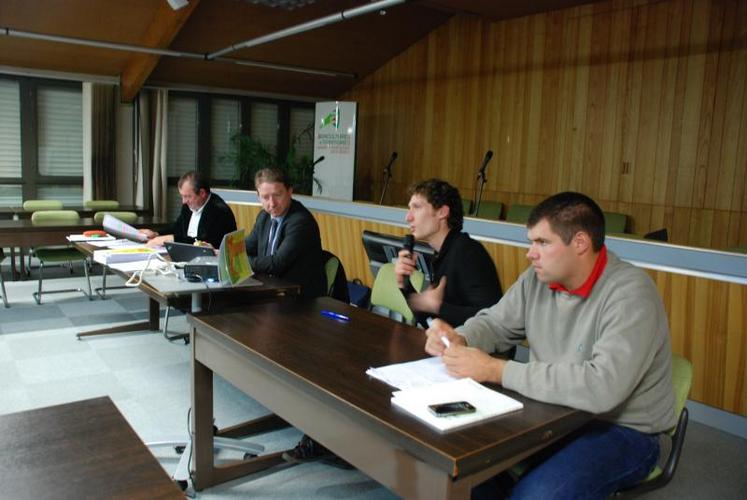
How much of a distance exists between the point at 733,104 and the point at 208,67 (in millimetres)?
6698

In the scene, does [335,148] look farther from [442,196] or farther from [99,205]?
[442,196]

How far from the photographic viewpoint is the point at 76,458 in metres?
1.20

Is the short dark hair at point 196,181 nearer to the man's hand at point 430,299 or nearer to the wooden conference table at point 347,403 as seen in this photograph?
the wooden conference table at point 347,403

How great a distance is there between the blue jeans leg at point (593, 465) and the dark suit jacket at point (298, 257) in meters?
1.92

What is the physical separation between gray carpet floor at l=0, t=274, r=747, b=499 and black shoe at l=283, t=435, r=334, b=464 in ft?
0.11

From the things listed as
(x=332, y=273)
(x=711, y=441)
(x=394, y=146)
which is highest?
(x=394, y=146)

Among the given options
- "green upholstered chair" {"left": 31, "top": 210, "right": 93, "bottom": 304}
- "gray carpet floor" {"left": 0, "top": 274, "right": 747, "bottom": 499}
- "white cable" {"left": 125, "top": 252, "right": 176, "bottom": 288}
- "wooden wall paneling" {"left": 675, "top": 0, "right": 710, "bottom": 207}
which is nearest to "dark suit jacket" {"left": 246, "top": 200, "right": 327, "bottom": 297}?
"white cable" {"left": 125, "top": 252, "right": 176, "bottom": 288}

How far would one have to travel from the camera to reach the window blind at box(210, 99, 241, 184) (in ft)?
32.2

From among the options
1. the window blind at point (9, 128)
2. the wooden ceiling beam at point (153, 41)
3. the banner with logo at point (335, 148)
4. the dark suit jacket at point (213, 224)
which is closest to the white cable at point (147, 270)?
the dark suit jacket at point (213, 224)

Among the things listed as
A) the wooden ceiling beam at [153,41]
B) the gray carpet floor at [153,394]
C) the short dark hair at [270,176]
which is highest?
the wooden ceiling beam at [153,41]

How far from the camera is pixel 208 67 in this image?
8.91 metres

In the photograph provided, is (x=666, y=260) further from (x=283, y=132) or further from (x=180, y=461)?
(x=283, y=132)

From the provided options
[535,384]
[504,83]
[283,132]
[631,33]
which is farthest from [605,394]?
[283,132]

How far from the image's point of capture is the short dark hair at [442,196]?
8.45 feet
